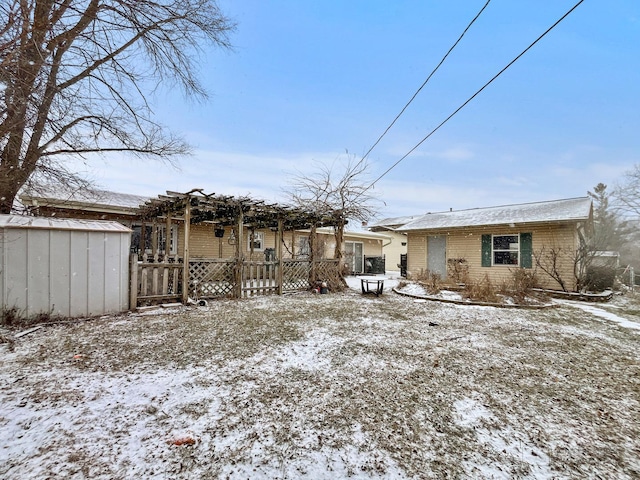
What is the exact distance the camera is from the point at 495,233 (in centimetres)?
1134

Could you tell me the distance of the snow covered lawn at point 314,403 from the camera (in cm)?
183

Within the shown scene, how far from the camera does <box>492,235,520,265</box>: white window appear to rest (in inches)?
431

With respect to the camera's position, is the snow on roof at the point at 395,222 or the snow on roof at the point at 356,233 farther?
the snow on roof at the point at 395,222

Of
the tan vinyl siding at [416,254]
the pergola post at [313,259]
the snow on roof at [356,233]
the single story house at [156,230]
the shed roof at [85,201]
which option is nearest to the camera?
the shed roof at [85,201]

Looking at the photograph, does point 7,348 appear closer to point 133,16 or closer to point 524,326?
point 133,16

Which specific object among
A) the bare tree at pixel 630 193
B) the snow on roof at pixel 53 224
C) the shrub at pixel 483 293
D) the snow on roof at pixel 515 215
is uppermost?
the bare tree at pixel 630 193

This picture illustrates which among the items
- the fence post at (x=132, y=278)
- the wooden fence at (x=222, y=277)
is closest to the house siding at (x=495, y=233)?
the wooden fence at (x=222, y=277)

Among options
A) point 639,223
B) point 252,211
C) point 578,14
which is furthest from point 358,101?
point 639,223

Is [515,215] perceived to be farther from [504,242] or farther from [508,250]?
[508,250]

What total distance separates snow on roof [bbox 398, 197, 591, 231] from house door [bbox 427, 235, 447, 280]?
74 centimetres

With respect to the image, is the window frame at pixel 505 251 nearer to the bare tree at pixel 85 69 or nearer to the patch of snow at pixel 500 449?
the patch of snow at pixel 500 449

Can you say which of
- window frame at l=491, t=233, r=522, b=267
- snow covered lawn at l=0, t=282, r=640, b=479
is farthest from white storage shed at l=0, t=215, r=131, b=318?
window frame at l=491, t=233, r=522, b=267

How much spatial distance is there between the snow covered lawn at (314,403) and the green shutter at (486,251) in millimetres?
6683

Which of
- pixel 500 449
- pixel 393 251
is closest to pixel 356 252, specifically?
pixel 393 251
